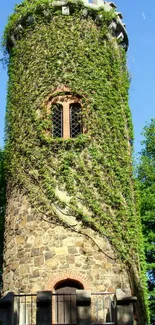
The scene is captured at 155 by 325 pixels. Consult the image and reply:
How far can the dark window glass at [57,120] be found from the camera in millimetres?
13330

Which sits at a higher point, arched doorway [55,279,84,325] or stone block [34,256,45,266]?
stone block [34,256,45,266]

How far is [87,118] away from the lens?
1322 cm

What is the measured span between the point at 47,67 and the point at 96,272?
6183 mm

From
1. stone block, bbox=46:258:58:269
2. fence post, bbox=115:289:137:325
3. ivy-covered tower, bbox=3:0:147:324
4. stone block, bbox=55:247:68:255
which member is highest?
ivy-covered tower, bbox=3:0:147:324

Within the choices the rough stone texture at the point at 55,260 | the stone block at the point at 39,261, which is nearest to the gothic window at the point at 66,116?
the rough stone texture at the point at 55,260

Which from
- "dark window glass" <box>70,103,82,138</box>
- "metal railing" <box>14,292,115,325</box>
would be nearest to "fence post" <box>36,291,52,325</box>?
"metal railing" <box>14,292,115,325</box>

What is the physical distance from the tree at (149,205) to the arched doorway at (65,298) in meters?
8.40

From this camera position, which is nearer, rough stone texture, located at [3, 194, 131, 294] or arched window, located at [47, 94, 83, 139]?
rough stone texture, located at [3, 194, 131, 294]

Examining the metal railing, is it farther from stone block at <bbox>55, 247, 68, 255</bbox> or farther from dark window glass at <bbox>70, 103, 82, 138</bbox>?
dark window glass at <bbox>70, 103, 82, 138</bbox>

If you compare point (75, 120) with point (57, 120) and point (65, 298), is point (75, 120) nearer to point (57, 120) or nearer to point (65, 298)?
point (57, 120)

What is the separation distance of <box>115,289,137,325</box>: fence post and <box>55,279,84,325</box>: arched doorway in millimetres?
1965

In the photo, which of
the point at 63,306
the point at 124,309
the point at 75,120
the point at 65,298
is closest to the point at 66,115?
the point at 75,120

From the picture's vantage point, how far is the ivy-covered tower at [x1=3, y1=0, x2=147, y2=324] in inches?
457

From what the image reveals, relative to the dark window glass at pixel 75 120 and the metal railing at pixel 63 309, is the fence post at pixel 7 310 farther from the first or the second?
the dark window glass at pixel 75 120
